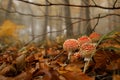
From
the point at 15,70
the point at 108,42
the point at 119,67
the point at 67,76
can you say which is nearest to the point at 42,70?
the point at 67,76

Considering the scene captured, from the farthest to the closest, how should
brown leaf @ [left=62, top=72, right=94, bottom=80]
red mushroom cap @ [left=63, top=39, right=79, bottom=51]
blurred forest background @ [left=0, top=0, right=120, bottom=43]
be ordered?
blurred forest background @ [left=0, top=0, right=120, bottom=43] < red mushroom cap @ [left=63, top=39, right=79, bottom=51] < brown leaf @ [left=62, top=72, right=94, bottom=80]

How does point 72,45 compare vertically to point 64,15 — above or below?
below

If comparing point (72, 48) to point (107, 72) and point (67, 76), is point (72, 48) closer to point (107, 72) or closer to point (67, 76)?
point (107, 72)

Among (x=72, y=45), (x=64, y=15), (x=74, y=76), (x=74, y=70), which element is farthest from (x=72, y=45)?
(x=64, y=15)

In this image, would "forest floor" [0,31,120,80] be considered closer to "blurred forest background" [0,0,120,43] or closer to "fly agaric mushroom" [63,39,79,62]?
"fly agaric mushroom" [63,39,79,62]

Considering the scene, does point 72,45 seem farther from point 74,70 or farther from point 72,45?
point 74,70

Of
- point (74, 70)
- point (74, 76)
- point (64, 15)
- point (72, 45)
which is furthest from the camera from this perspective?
point (64, 15)

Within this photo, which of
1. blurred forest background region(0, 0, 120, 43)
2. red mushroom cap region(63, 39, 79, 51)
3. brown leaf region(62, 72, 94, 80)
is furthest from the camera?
blurred forest background region(0, 0, 120, 43)

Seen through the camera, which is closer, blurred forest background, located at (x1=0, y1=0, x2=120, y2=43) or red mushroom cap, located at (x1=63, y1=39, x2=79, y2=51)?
red mushroom cap, located at (x1=63, y1=39, x2=79, y2=51)

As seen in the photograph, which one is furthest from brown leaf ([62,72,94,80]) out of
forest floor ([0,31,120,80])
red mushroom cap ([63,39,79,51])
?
red mushroom cap ([63,39,79,51])

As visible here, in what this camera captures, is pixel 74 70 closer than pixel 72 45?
Yes

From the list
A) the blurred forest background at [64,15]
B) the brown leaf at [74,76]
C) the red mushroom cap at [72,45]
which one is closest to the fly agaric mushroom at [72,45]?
the red mushroom cap at [72,45]
